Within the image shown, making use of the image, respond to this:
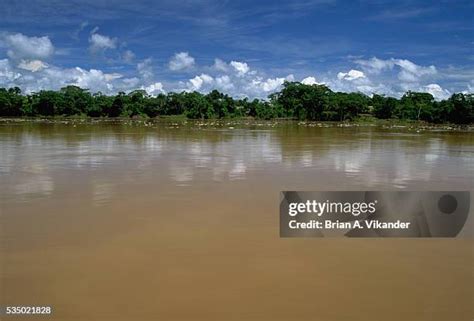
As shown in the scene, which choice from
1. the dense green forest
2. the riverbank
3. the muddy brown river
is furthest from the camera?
the dense green forest

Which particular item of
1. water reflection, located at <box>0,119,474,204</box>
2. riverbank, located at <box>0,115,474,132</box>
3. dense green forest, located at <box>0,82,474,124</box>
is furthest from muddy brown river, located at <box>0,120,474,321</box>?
dense green forest, located at <box>0,82,474,124</box>

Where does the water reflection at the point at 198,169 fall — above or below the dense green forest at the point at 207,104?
below

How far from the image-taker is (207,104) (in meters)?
74.8

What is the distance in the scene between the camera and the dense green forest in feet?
237

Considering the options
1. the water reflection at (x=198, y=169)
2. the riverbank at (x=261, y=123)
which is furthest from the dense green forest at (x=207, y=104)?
the water reflection at (x=198, y=169)

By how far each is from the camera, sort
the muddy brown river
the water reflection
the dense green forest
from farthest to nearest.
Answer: the dense green forest
the water reflection
the muddy brown river

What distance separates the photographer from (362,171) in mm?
11203

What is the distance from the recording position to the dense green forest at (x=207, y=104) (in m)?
72.1

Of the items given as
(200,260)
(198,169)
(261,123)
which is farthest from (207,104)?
(200,260)

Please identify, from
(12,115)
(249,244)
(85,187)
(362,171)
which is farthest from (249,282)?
(12,115)

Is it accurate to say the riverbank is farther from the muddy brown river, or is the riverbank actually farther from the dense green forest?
the muddy brown river

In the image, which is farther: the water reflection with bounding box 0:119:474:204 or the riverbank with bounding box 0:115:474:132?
the riverbank with bounding box 0:115:474:132

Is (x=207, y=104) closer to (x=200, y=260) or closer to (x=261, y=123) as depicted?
(x=261, y=123)

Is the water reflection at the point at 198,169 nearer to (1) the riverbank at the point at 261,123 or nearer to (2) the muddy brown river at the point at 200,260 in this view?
(2) the muddy brown river at the point at 200,260
